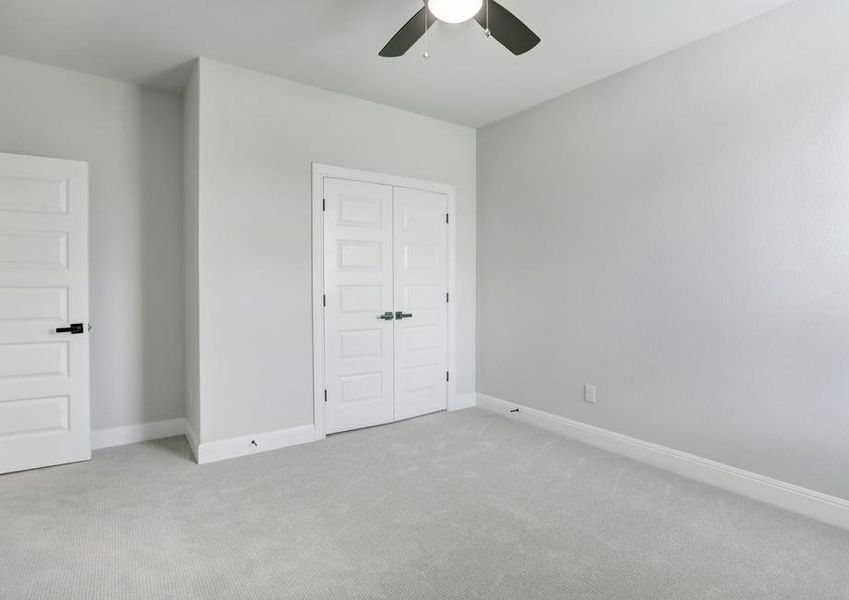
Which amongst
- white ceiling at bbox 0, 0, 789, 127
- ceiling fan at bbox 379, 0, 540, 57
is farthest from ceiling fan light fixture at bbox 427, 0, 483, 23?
white ceiling at bbox 0, 0, 789, 127

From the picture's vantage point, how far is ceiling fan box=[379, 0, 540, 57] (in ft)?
6.35

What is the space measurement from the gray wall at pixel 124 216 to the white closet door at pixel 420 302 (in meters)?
1.79

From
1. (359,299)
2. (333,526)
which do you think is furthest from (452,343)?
(333,526)

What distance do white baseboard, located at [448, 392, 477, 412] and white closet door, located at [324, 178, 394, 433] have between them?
68 cm

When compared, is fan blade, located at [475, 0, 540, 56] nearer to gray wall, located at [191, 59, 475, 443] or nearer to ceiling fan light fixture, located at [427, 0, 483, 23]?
ceiling fan light fixture, located at [427, 0, 483, 23]

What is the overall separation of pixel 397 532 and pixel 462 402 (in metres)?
2.29

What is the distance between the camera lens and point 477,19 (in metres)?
2.17

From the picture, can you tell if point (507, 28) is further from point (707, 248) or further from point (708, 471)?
point (708, 471)

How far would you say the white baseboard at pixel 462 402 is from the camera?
14.5ft

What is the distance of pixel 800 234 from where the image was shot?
248 centimetres

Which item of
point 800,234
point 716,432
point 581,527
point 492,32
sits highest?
point 492,32

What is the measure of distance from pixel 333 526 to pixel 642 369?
7.38 ft

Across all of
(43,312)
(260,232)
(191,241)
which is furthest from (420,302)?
(43,312)

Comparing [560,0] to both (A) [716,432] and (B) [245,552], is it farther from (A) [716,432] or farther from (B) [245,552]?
(B) [245,552]
